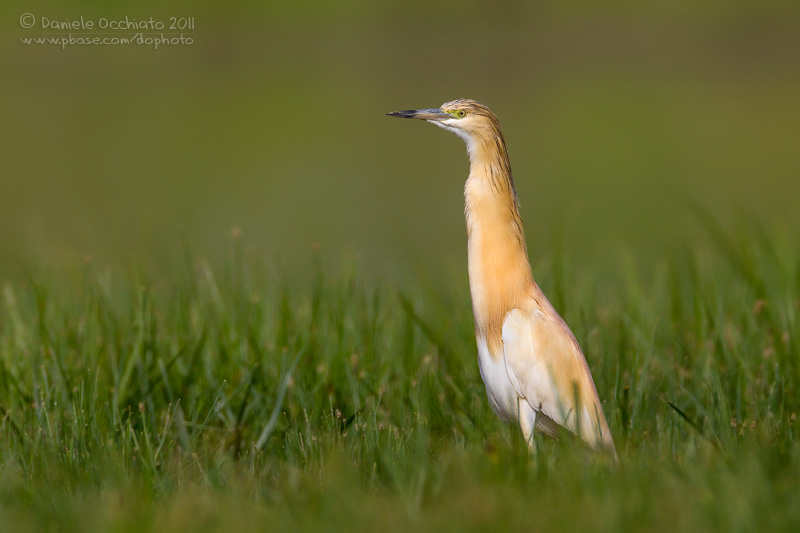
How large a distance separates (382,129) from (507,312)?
16.7 meters

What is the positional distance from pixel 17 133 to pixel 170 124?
291 cm

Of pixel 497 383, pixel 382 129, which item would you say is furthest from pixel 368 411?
pixel 382 129

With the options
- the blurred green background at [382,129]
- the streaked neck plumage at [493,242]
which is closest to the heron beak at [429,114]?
the streaked neck plumage at [493,242]

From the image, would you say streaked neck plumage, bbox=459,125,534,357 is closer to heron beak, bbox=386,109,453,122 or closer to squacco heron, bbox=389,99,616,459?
squacco heron, bbox=389,99,616,459

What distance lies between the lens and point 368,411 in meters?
4.40

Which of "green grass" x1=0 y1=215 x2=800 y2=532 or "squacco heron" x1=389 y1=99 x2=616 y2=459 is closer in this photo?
"green grass" x1=0 y1=215 x2=800 y2=532

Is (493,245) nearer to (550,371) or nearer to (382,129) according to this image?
(550,371)

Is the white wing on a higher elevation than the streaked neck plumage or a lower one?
lower

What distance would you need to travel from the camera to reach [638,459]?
3395mm

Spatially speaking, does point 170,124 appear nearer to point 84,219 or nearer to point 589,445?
point 84,219

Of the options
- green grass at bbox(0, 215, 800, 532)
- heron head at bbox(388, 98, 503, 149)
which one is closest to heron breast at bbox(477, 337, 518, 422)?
green grass at bbox(0, 215, 800, 532)

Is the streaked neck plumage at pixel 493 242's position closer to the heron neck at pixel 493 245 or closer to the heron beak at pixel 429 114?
the heron neck at pixel 493 245

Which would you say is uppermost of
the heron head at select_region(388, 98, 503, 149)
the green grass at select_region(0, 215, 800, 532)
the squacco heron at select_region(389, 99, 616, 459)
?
the heron head at select_region(388, 98, 503, 149)

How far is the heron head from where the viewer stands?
12.6 feet
